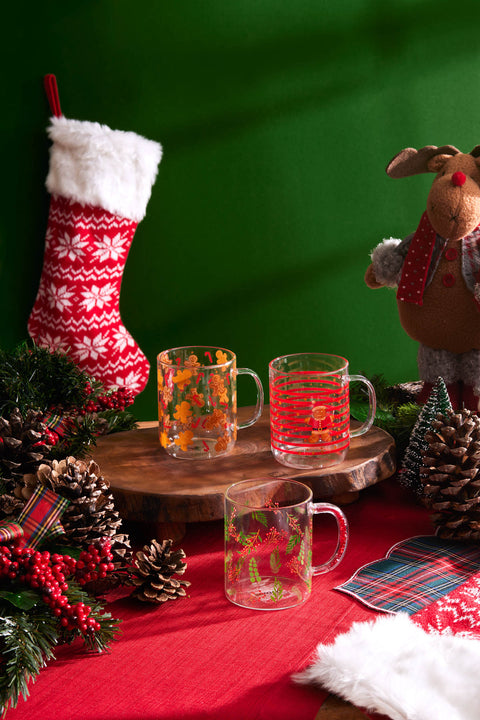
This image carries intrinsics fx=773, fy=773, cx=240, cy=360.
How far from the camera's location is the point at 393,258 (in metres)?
1.25

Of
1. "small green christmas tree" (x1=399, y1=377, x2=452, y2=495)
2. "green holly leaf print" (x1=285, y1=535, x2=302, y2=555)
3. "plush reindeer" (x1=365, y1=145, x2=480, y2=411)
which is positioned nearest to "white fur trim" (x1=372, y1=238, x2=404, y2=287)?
"plush reindeer" (x1=365, y1=145, x2=480, y2=411)

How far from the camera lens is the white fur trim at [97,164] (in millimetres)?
1656

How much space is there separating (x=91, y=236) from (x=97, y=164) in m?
0.16

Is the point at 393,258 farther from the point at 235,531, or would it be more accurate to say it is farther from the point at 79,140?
the point at 79,140

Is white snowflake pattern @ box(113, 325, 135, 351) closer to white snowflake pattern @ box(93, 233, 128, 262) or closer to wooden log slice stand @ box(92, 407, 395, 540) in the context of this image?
white snowflake pattern @ box(93, 233, 128, 262)

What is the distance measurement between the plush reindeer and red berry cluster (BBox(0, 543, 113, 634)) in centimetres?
71

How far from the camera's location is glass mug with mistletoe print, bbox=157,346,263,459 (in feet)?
3.27

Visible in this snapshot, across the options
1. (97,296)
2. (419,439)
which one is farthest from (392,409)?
(97,296)

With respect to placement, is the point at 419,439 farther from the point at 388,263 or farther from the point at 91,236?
the point at 91,236

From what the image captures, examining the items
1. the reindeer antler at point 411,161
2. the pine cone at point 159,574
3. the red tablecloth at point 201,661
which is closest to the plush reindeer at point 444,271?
the reindeer antler at point 411,161

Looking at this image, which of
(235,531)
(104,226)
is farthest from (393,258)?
(104,226)

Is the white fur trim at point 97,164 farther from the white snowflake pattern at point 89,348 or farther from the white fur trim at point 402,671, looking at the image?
the white fur trim at point 402,671

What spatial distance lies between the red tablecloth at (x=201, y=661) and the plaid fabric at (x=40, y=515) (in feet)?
0.37

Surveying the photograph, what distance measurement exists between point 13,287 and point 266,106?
741 mm
